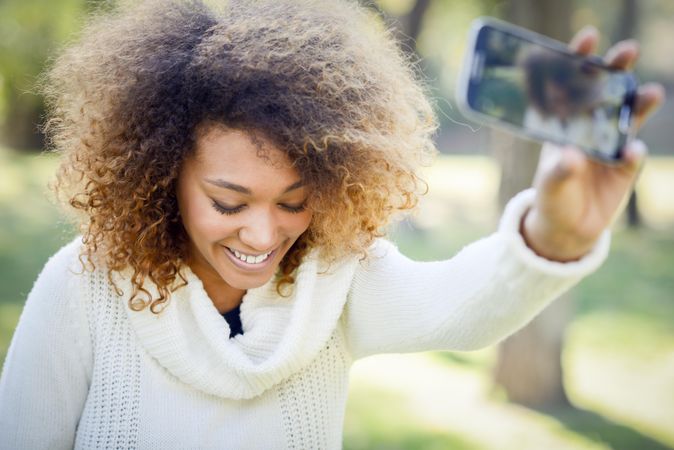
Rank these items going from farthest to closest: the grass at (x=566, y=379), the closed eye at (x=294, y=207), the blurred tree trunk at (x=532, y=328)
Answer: the grass at (x=566, y=379) < the blurred tree trunk at (x=532, y=328) < the closed eye at (x=294, y=207)

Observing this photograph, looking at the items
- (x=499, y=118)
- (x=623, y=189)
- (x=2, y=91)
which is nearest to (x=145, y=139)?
(x=499, y=118)

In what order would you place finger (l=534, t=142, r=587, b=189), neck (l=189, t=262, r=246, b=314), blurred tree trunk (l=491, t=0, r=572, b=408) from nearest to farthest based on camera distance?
finger (l=534, t=142, r=587, b=189)
neck (l=189, t=262, r=246, b=314)
blurred tree trunk (l=491, t=0, r=572, b=408)

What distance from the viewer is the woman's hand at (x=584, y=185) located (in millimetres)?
1405

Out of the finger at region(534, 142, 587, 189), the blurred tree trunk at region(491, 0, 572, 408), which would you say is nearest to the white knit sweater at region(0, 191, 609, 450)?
the finger at region(534, 142, 587, 189)

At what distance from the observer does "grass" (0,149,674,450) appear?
4.73 meters

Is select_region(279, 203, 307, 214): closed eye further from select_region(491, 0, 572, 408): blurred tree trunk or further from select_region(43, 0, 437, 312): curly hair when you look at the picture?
select_region(491, 0, 572, 408): blurred tree trunk

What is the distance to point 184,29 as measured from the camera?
1895mm

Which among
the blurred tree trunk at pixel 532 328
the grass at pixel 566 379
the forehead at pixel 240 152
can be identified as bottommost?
the grass at pixel 566 379

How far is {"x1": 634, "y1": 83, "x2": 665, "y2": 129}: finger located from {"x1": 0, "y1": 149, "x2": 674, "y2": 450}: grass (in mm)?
1706

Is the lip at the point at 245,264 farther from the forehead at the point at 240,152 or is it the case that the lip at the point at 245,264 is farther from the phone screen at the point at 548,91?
the phone screen at the point at 548,91

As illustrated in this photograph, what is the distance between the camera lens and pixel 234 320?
2203mm

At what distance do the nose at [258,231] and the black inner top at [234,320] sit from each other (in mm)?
385

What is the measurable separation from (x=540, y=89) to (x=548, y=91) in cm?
2

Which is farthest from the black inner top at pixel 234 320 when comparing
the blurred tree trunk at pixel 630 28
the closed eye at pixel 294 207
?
the blurred tree trunk at pixel 630 28
